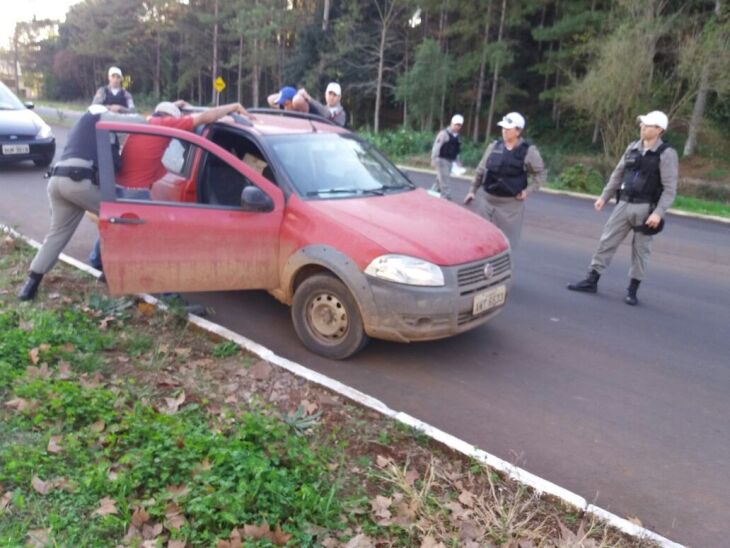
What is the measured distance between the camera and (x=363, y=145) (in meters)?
6.24

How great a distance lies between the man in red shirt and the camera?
5406 millimetres

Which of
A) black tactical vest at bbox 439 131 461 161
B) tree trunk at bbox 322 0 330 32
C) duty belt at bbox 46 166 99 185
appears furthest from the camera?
tree trunk at bbox 322 0 330 32

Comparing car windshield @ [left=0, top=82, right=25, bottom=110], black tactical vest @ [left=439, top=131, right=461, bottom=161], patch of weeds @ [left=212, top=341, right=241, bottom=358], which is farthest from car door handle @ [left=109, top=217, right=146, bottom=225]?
car windshield @ [left=0, top=82, right=25, bottom=110]

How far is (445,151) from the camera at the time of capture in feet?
39.9

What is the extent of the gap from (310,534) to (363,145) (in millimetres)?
4132

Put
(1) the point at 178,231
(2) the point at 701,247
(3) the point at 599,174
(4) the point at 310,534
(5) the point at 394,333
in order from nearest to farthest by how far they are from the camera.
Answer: (4) the point at 310,534
(5) the point at 394,333
(1) the point at 178,231
(2) the point at 701,247
(3) the point at 599,174

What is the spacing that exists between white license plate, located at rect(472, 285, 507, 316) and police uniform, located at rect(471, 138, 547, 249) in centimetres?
198

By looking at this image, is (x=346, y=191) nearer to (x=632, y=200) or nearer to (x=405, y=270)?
(x=405, y=270)

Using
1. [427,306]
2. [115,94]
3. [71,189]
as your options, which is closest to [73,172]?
[71,189]

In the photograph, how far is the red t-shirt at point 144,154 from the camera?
17.7ft

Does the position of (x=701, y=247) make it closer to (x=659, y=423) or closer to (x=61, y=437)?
(x=659, y=423)

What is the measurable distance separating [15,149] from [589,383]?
11.1 m

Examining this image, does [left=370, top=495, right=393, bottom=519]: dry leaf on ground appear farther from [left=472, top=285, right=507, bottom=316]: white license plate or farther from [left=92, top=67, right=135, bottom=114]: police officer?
[left=92, top=67, right=135, bottom=114]: police officer

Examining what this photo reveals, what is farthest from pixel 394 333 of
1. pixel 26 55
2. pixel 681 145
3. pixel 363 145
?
pixel 26 55
